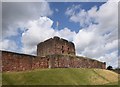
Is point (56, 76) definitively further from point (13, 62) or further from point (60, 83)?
point (13, 62)

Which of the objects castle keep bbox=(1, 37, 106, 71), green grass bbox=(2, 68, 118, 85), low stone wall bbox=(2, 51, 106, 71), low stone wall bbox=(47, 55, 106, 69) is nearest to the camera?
green grass bbox=(2, 68, 118, 85)

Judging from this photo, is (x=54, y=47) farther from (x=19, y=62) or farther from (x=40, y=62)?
(x=19, y=62)

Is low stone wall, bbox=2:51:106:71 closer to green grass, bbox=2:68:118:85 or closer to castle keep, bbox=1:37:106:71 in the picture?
castle keep, bbox=1:37:106:71

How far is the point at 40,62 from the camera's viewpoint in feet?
121

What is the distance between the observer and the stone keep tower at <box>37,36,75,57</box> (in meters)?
44.6

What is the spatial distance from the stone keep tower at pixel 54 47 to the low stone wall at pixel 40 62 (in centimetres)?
446

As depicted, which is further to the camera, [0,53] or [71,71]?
[71,71]

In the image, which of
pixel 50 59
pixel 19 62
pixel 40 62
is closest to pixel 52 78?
pixel 19 62

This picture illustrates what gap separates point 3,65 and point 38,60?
7.24 metres

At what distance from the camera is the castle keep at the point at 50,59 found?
3185cm

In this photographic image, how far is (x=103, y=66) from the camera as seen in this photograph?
50.8 meters

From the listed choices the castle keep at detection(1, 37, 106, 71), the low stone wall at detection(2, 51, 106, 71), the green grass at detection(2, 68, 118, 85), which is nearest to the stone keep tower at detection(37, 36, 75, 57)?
the castle keep at detection(1, 37, 106, 71)

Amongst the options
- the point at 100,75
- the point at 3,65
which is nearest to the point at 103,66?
the point at 100,75

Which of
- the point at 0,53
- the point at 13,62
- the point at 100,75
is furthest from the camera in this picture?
the point at 100,75
